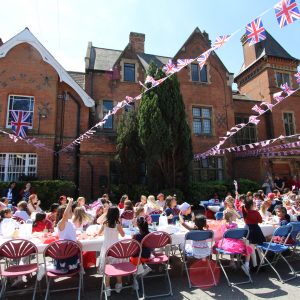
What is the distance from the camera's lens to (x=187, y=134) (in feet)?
43.7

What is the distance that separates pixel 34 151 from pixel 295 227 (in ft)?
41.2

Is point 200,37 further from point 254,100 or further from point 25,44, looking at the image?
point 25,44

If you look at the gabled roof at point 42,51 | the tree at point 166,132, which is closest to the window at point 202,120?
the tree at point 166,132

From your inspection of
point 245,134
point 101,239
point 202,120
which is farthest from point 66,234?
point 245,134

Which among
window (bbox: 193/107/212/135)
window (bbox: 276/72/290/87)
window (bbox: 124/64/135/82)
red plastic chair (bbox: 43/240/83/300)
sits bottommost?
red plastic chair (bbox: 43/240/83/300)

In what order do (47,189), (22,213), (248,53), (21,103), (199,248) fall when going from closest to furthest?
(199,248) < (22,213) < (47,189) < (21,103) < (248,53)

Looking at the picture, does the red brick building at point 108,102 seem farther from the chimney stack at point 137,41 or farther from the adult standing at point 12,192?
the adult standing at point 12,192

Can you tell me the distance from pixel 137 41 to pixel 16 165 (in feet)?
38.7

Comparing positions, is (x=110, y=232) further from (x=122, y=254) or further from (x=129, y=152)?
(x=129, y=152)

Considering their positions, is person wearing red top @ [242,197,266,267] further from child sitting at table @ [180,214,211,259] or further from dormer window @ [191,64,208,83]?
dormer window @ [191,64,208,83]

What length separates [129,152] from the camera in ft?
44.6

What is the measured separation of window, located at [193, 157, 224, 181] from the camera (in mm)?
17078

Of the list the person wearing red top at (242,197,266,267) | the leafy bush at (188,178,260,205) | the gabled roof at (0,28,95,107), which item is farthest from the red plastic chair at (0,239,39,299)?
the gabled roof at (0,28,95,107)

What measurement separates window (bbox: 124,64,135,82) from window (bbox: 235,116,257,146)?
843cm
